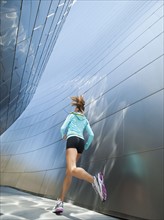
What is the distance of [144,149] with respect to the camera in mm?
4266

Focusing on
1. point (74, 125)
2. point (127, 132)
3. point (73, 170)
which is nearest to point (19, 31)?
point (74, 125)

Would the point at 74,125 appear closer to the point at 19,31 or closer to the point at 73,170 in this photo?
the point at 73,170

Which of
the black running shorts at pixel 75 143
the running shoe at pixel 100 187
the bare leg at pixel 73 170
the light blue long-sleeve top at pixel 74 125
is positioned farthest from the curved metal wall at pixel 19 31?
the running shoe at pixel 100 187

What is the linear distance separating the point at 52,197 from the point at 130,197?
3.71m

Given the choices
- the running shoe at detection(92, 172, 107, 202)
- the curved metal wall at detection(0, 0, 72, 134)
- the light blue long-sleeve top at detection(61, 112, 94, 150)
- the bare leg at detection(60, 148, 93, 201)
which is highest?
the curved metal wall at detection(0, 0, 72, 134)

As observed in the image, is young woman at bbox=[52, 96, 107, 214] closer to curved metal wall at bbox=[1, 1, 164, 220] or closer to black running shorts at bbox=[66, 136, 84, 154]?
black running shorts at bbox=[66, 136, 84, 154]

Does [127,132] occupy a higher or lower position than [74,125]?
higher

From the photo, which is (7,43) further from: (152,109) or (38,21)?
(152,109)

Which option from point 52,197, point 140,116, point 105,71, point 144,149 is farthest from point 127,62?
point 52,197

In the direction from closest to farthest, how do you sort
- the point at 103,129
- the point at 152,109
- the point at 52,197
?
the point at 152,109
the point at 103,129
the point at 52,197

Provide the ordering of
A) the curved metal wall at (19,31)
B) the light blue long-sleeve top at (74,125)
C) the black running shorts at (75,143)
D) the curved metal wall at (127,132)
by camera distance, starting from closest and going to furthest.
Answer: the curved metal wall at (127,132) → the black running shorts at (75,143) → the light blue long-sleeve top at (74,125) → the curved metal wall at (19,31)

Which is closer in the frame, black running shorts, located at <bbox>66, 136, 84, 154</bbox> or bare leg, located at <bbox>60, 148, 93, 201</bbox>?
bare leg, located at <bbox>60, 148, 93, 201</bbox>

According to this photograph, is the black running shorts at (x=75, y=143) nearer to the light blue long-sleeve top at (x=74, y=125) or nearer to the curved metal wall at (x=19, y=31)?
the light blue long-sleeve top at (x=74, y=125)

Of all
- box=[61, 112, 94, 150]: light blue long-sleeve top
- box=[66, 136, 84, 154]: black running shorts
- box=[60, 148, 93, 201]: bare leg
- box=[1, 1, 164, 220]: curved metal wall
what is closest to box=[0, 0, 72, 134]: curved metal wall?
box=[1, 1, 164, 220]: curved metal wall
